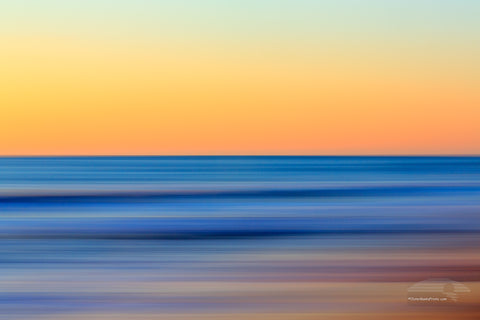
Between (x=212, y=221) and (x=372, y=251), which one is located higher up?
(x=212, y=221)

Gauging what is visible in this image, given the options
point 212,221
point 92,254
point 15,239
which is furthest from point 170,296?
point 212,221

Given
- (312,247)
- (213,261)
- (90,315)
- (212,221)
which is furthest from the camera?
(212,221)

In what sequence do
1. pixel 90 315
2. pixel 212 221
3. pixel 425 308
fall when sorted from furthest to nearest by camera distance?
pixel 212 221 → pixel 90 315 → pixel 425 308

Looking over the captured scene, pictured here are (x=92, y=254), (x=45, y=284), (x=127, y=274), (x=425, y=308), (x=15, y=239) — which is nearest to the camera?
(x=425, y=308)

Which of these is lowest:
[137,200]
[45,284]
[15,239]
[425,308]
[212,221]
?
[425,308]

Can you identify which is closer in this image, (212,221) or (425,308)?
(425,308)

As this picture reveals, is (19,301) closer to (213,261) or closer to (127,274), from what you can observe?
(127,274)

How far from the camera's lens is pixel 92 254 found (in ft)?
22.7

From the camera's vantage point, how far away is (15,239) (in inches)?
316

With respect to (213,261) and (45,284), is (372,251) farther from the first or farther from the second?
(45,284)

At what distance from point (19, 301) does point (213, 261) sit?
2.12 meters

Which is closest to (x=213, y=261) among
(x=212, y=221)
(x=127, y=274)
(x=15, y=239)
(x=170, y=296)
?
(x=127, y=274)

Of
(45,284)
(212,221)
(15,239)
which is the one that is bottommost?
(45,284)

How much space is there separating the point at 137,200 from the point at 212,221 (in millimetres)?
4679
